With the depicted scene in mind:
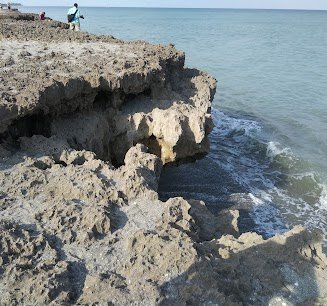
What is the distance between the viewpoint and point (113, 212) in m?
7.29

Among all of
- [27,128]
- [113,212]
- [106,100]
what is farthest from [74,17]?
[113,212]

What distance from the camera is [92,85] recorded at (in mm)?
11203

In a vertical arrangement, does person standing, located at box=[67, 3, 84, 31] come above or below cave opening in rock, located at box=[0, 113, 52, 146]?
above

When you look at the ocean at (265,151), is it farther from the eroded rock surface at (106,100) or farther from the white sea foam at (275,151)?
the eroded rock surface at (106,100)

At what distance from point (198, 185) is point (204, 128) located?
2291 millimetres

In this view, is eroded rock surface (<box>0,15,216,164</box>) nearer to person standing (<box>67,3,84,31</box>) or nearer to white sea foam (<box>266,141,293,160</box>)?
white sea foam (<box>266,141,293,160</box>)

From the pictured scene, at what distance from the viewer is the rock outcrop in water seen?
5828 mm

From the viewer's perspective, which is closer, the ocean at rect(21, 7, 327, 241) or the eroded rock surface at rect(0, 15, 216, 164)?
the eroded rock surface at rect(0, 15, 216, 164)

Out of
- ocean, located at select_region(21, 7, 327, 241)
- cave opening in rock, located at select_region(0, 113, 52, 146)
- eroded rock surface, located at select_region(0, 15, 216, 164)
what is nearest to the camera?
cave opening in rock, located at select_region(0, 113, 52, 146)

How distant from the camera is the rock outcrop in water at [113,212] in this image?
19.1ft

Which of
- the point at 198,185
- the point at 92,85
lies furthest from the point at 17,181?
the point at 198,185

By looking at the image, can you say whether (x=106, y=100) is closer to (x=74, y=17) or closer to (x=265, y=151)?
(x=265, y=151)

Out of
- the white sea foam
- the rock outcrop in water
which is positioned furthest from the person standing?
the white sea foam

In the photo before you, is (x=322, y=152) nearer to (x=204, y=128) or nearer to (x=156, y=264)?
(x=204, y=128)
